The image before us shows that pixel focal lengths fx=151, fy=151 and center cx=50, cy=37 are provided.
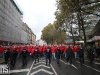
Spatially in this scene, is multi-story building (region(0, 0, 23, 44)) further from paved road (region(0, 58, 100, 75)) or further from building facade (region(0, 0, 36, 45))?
paved road (region(0, 58, 100, 75))

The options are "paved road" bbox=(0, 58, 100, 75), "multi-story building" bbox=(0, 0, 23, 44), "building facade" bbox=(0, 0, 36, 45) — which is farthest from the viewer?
"building facade" bbox=(0, 0, 36, 45)

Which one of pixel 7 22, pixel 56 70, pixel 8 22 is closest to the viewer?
pixel 56 70

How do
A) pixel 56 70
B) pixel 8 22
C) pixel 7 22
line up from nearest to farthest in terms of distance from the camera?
pixel 56 70, pixel 7 22, pixel 8 22

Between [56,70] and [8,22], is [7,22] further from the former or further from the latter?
[56,70]

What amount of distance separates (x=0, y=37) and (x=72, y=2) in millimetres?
31503

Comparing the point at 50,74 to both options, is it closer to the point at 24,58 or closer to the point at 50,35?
the point at 24,58

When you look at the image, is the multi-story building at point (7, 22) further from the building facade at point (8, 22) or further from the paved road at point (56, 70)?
the paved road at point (56, 70)

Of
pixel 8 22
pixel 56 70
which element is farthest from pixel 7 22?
pixel 56 70

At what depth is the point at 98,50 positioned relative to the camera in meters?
23.1

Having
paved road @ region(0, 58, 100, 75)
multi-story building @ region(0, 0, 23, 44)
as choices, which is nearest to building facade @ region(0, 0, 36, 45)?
multi-story building @ region(0, 0, 23, 44)

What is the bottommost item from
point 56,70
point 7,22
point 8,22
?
point 56,70

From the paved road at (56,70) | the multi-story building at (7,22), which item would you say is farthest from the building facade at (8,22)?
the paved road at (56,70)

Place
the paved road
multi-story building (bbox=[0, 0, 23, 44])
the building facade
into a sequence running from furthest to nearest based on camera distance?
the building facade
multi-story building (bbox=[0, 0, 23, 44])
the paved road

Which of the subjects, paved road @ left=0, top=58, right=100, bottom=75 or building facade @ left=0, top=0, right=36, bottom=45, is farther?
building facade @ left=0, top=0, right=36, bottom=45
